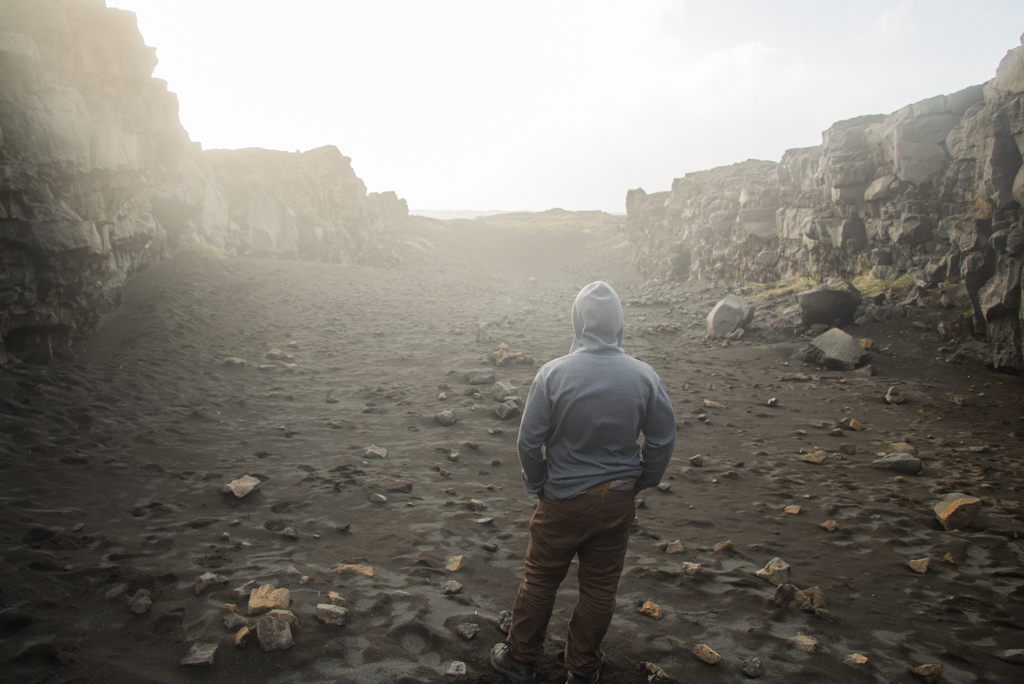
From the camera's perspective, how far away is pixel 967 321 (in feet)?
34.3

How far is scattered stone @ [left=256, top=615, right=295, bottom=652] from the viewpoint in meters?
3.01

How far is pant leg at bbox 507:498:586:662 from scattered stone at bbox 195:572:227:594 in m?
2.23

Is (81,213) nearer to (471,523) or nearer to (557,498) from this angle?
(471,523)

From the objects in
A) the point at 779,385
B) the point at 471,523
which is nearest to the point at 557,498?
the point at 471,523

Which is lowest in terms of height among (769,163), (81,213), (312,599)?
(312,599)

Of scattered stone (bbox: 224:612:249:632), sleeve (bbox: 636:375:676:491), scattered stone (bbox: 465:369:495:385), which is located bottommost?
scattered stone (bbox: 224:612:249:632)

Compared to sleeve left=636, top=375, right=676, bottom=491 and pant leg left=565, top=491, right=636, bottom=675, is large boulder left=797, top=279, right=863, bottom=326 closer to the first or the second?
sleeve left=636, top=375, right=676, bottom=491

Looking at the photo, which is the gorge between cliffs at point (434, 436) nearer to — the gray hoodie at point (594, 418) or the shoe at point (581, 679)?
the shoe at point (581, 679)

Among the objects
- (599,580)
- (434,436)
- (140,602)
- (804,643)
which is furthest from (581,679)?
(434,436)

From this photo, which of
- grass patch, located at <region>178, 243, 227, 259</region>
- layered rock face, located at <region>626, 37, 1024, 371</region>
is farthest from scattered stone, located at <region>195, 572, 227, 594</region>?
grass patch, located at <region>178, 243, 227, 259</region>

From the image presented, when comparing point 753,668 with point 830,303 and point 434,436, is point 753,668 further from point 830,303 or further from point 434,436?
point 830,303

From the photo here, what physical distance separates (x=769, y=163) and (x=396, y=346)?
2556 centimetres

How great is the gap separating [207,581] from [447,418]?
13.8 feet

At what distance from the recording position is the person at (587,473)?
2.79 metres
